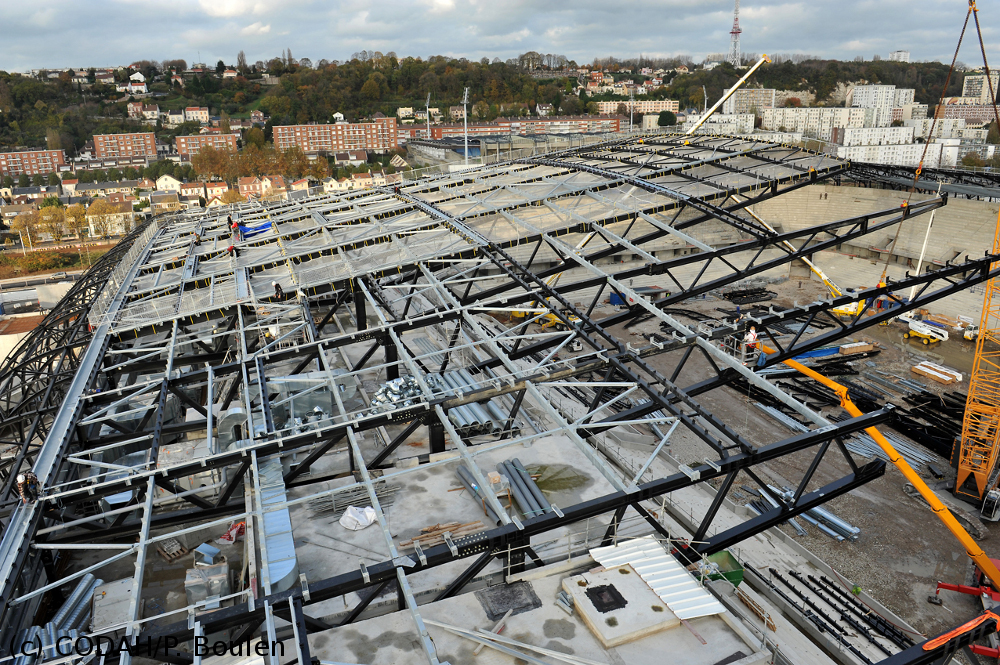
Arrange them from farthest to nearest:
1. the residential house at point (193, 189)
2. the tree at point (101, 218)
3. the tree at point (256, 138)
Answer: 1. the tree at point (256, 138)
2. the residential house at point (193, 189)
3. the tree at point (101, 218)

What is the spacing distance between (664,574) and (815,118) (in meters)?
159

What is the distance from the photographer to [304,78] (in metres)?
159

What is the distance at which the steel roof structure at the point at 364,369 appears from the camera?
9492mm

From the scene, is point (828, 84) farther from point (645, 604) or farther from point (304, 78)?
point (645, 604)

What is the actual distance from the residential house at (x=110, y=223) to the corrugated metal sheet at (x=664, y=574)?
268 feet

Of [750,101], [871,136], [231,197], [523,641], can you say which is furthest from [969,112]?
[523,641]

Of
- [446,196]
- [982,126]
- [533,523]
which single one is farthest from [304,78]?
[533,523]

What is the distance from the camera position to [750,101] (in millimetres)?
149500

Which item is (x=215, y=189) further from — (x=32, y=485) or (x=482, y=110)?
(x=32, y=485)

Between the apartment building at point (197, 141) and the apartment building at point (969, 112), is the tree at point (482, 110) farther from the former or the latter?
the apartment building at point (969, 112)

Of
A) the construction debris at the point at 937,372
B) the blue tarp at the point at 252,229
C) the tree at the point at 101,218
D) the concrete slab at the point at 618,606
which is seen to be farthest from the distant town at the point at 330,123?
the concrete slab at the point at 618,606

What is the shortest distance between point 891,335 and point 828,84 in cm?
15753

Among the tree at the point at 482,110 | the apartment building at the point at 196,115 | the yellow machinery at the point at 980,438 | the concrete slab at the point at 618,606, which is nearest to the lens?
the concrete slab at the point at 618,606

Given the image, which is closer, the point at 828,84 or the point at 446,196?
the point at 446,196
